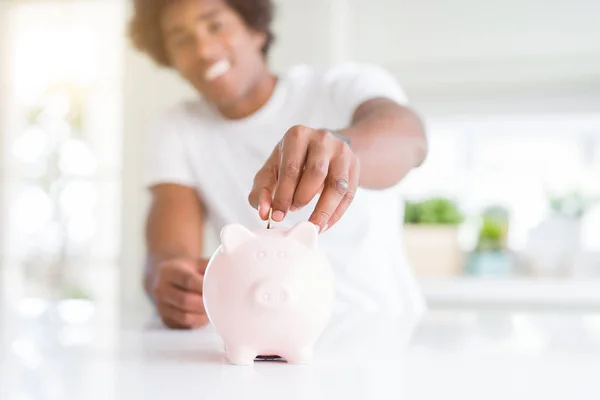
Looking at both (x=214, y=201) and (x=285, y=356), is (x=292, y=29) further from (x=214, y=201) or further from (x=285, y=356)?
(x=285, y=356)

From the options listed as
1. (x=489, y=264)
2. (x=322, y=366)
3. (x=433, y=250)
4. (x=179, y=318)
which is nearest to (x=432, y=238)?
(x=433, y=250)

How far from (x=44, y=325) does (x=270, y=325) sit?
0.42 meters

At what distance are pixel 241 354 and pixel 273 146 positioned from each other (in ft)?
1.41

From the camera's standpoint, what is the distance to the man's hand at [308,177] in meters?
0.49

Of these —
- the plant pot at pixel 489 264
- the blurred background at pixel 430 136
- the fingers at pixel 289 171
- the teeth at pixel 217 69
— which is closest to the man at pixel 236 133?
the teeth at pixel 217 69

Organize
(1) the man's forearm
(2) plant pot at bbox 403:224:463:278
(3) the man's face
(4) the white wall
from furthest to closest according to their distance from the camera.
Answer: (2) plant pot at bbox 403:224:463:278 → (4) the white wall → (3) the man's face → (1) the man's forearm

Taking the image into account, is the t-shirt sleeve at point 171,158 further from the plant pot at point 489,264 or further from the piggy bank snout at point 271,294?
the plant pot at point 489,264

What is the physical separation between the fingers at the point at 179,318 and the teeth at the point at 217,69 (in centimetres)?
35

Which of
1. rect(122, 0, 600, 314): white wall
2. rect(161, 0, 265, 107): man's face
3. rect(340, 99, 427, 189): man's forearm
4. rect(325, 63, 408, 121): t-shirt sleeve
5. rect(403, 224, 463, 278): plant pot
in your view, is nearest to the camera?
rect(340, 99, 427, 189): man's forearm

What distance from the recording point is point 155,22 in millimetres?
1074

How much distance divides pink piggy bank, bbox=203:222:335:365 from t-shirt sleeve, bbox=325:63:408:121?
0.36m

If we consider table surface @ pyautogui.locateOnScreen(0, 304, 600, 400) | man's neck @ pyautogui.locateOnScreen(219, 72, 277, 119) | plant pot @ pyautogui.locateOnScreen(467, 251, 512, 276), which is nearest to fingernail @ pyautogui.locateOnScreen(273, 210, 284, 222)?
table surface @ pyautogui.locateOnScreen(0, 304, 600, 400)

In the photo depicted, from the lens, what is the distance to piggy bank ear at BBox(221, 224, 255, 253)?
0.51 meters

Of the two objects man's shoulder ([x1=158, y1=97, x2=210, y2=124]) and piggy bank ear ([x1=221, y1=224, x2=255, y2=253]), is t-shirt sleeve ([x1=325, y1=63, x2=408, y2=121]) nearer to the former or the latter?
man's shoulder ([x1=158, y1=97, x2=210, y2=124])
